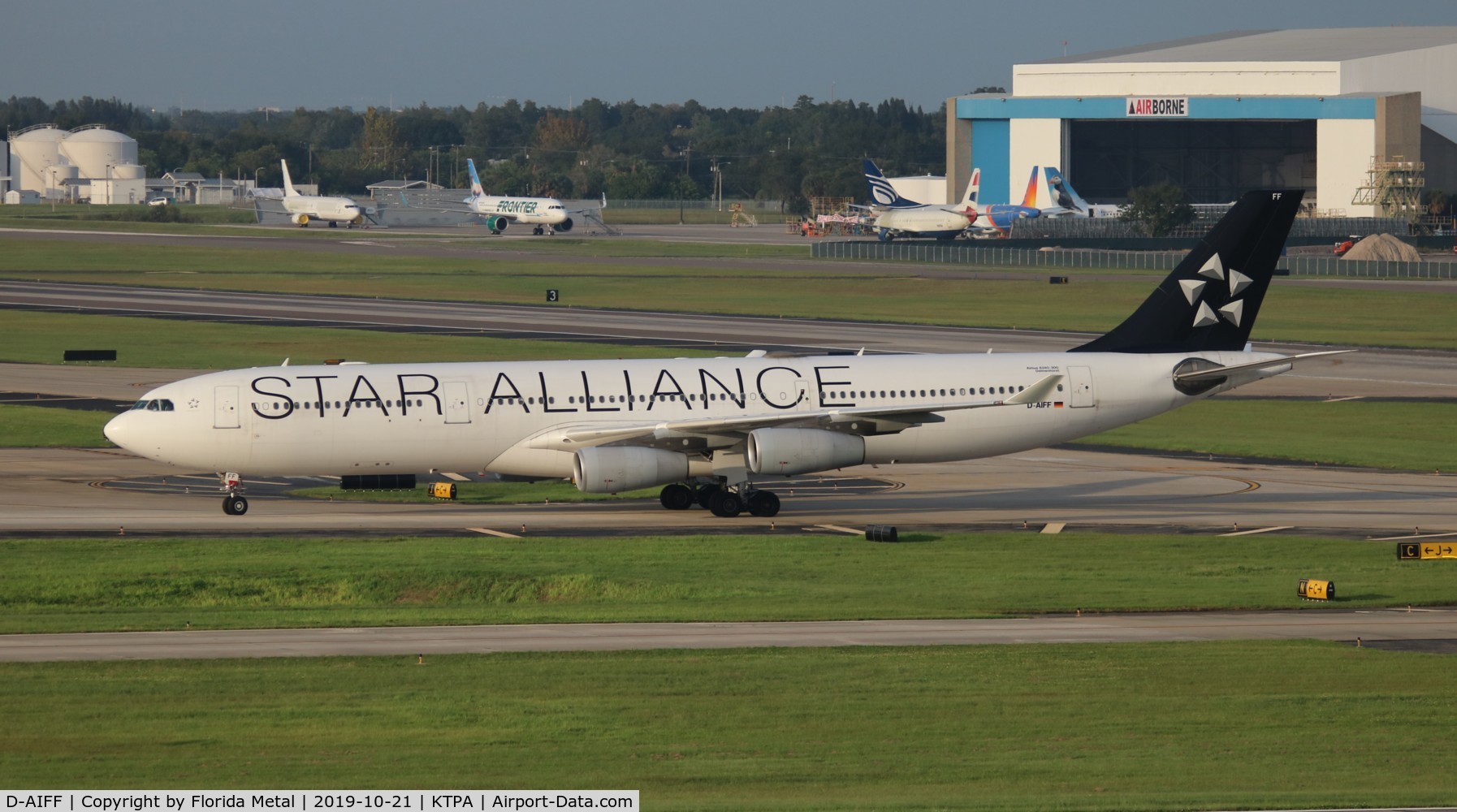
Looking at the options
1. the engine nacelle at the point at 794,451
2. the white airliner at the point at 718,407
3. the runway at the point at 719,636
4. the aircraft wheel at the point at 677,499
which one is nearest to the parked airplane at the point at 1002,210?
the white airliner at the point at 718,407

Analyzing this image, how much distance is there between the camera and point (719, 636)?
3388 centimetres

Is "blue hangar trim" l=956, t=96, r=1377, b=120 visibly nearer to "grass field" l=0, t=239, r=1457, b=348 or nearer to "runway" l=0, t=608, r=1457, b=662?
"grass field" l=0, t=239, r=1457, b=348

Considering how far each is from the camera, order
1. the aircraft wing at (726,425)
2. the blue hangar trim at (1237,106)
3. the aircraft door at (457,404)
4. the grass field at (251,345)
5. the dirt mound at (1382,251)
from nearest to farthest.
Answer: the aircraft wing at (726,425)
the aircraft door at (457,404)
the grass field at (251,345)
the dirt mound at (1382,251)
the blue hangar trim at (1237,106)

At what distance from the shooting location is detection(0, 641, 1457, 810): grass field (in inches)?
951

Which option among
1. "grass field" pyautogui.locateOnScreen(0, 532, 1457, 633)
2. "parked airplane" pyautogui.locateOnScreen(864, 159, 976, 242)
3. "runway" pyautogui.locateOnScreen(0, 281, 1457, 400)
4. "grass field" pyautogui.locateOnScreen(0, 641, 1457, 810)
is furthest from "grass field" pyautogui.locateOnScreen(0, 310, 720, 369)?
"parked airplane" pyautogui.locateOnScreen(864, 159, 976, 242)

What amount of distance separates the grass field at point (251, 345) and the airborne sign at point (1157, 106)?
12089cm

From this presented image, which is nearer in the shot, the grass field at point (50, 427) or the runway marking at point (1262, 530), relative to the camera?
the runway marking at point (1262, 530)

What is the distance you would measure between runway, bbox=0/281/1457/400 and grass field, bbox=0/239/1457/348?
18.9 feet

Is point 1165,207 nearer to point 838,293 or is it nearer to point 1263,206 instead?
point 838,293

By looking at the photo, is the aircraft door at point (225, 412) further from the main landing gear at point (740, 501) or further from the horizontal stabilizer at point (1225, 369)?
the horizontal stabilizer at point (1225, 369)

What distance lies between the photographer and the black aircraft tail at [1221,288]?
169ft

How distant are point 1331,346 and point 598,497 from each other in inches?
2156

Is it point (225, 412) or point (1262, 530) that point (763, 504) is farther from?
point (225, 412)

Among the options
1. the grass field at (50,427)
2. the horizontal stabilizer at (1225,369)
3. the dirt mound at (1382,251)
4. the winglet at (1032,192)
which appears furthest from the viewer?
the winglet at (1032,192)
